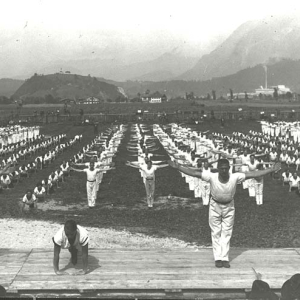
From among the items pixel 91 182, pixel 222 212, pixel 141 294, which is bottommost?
pixel 141 294

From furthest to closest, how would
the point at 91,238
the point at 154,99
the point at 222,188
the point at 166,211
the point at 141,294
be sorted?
the point at 154,99 < the point at 166,211 < the point at 91,238 < the point at 222,188 < the point at 141,294

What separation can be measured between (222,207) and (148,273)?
1.67 meters

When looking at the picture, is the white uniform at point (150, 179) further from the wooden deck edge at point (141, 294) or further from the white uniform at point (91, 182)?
the wooden deck edge at point (141, 294)

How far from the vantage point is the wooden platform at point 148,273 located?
7.89 meters

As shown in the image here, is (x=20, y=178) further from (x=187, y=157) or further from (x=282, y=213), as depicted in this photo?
(x=282, y=213)

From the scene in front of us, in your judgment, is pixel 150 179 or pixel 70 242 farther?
pixel 150 179

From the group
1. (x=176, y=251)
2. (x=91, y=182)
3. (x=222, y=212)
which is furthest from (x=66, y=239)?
(x=91, y=182)

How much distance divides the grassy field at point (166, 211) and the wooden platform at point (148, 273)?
4312mm

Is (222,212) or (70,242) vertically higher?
(222,212)

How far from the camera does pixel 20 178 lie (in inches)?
1032

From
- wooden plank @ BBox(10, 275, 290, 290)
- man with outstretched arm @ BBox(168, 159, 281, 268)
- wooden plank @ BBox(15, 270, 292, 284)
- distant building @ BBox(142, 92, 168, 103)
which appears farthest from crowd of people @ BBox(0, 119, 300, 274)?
distant building @ BBox(142, 92, 168, 103)

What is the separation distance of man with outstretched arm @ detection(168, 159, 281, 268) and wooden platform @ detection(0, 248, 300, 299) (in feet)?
1.03

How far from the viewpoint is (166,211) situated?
59.5ft

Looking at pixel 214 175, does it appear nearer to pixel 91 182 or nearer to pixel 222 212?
pixel 222 212
